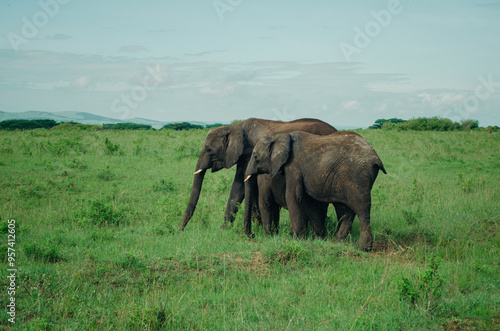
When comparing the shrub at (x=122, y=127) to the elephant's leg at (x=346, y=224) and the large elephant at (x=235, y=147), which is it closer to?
the large elephant at (x=235, y=147)

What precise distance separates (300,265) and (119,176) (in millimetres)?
9721

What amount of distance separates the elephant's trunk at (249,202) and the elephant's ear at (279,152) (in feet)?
1.98

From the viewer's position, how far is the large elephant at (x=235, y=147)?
9797 mm

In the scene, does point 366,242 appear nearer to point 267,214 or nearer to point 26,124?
point 267,214

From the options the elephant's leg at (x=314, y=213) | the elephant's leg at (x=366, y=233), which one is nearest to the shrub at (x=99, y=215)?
the elephant's leg at (x=314, y=213)

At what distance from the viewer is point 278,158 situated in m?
8.70

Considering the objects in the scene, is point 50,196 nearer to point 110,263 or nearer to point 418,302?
point 110,263

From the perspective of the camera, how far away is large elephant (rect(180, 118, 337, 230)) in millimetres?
9797

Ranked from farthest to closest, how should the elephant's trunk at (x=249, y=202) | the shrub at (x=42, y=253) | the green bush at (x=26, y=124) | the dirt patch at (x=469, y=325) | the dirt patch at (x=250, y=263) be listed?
the green bush at (x=26, y=124), the elephant's trunk at (x=249, y=202), the shrub at (x=42, y=253), the dirt patch at (x=250, y=263), the dirt patch at (x=469, y=325)

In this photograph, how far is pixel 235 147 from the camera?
9.78 metres

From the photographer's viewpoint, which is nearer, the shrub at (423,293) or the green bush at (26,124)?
the shrub at (423,293)

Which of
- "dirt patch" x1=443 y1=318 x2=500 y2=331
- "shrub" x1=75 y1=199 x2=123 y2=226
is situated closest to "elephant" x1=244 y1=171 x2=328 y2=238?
"shrub" x1=75 y1=199 x2=123 y2=226

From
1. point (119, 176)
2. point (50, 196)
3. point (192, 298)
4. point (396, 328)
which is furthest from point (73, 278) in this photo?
point (119, 176)

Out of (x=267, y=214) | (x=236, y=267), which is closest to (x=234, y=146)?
(x=267, y=214)
